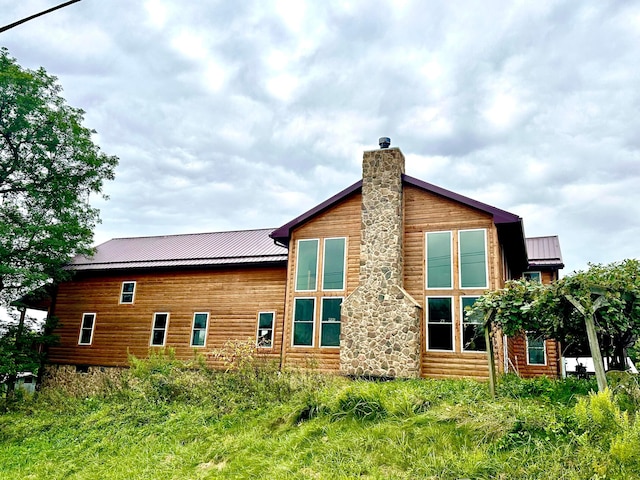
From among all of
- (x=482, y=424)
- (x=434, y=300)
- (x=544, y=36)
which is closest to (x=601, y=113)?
(x=544, y=36)

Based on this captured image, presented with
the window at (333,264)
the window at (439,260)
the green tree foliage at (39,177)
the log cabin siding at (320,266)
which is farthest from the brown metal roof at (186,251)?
the window at (439,260)

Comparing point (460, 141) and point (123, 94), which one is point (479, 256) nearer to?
point (460, 141)

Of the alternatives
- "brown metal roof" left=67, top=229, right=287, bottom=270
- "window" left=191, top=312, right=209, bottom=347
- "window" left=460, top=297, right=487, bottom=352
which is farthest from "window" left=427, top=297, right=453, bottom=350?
"window" left=191, top=312, right=209, bottom=347

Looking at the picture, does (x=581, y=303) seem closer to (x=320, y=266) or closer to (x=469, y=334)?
(x=469, y=334)

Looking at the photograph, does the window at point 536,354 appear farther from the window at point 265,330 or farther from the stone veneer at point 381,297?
the window at point 265,330

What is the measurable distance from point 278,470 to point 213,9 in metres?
5.97

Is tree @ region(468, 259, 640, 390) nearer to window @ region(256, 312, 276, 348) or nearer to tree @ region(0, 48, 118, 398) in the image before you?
window @ region(256, 312, 276, 348)

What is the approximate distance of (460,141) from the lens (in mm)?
17328

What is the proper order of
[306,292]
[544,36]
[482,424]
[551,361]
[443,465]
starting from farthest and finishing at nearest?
[551,361] < [306,292] < [544,36] < [482,424] < [443,465]

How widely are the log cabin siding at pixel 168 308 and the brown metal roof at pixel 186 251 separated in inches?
16.9

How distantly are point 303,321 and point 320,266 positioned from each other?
73.8 inches

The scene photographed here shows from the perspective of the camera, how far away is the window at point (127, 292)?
19625 mm

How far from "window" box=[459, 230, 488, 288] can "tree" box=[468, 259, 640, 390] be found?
167 inches

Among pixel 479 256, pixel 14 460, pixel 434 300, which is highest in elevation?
pixel 479 256
